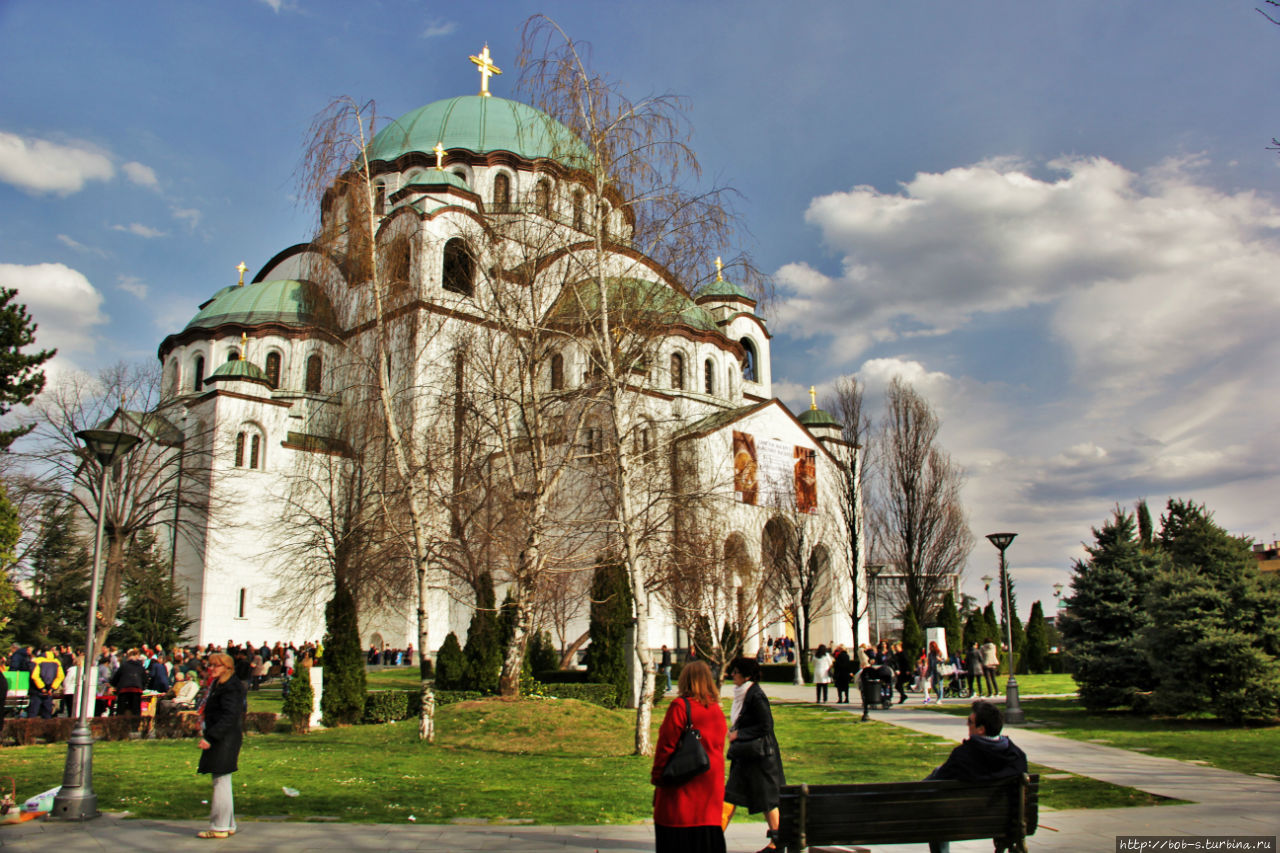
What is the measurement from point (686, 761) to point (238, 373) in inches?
1355

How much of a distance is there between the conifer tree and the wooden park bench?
1305 centimetres

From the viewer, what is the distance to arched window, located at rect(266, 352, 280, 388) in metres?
37.7

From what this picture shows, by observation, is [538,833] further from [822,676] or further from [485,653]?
[822,676]

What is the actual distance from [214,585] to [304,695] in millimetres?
20094

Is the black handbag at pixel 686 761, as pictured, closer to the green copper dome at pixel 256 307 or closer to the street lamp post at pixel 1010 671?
the street lamp post at pixel 1010 671

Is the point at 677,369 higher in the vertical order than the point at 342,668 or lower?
higher

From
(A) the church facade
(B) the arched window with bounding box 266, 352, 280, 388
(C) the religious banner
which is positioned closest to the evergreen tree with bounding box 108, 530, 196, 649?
(A) the church facade

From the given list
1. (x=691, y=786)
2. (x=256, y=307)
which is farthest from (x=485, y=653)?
(x=256, y=307)

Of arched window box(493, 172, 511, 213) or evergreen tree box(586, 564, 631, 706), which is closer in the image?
evergreen tree box(586, 564, 631, 706)

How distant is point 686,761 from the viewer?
4516mm

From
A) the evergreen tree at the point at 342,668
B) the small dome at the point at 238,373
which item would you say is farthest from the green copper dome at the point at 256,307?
the evergreen tree at the point at 342,668

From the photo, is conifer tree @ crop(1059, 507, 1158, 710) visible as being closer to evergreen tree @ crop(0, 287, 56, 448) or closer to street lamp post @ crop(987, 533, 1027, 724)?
street lamp post @ crop(987, 533, 1027, 724)

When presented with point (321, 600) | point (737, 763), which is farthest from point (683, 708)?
point (321, 600)

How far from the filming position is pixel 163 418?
115 feet
